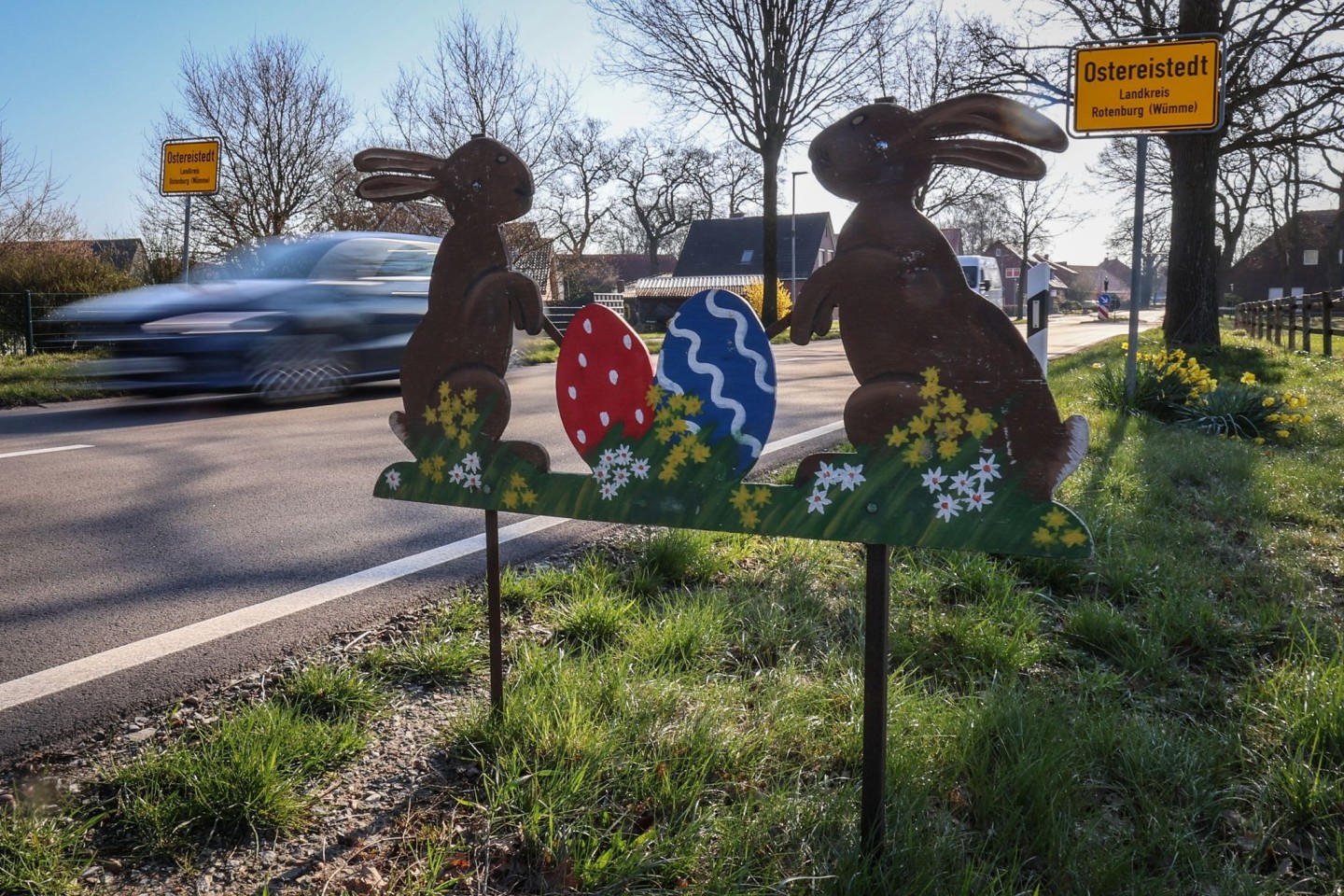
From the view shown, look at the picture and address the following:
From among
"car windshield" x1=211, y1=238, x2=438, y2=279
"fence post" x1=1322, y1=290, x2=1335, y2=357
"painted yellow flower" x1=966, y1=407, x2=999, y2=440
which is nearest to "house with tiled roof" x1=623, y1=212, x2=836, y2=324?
"fence post" x1=1322, y1=290, x2=1335, y2=357

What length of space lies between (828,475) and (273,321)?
8.38 m

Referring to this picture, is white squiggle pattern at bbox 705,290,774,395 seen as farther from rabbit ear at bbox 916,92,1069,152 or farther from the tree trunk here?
the tree trunk

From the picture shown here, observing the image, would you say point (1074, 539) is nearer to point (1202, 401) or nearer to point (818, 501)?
point (818, 501)

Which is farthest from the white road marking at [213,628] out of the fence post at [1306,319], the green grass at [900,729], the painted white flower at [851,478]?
the fence post at [1306,319]

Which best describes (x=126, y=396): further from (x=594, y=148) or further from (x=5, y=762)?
(x=594, y=148)

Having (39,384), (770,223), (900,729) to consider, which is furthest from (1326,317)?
(39,384)

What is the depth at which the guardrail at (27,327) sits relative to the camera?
14156mm

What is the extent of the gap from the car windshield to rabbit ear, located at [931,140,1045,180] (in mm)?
8939

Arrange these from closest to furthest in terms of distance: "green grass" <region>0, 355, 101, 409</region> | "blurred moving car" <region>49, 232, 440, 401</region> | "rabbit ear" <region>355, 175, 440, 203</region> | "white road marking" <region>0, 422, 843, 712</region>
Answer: "rabbit ear" <region>355, 175, 440, 203</region> < "white road marking" <region>0, 422, 843, 712</region> < "blurred moving car" <region>49, 232, 440, 401</region> < "green grass" <region>0, 355, 101, 409</region>

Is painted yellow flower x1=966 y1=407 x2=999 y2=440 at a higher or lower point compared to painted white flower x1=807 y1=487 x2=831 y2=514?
higher

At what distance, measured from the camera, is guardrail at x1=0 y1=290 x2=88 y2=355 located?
14156mm

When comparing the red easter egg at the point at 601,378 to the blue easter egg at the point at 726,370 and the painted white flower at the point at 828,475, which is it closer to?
the blue easter egg at the point at 726,370

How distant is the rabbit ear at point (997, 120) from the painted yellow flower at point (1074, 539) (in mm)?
711

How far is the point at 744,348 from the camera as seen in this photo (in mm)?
2047
